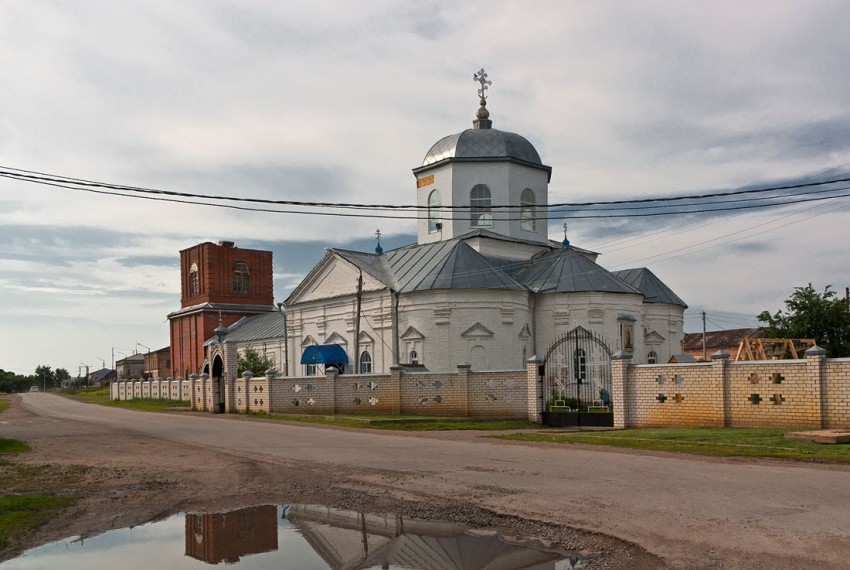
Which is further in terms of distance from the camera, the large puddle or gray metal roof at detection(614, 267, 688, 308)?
gray metal roof at detection(614, 267, 688, 308)

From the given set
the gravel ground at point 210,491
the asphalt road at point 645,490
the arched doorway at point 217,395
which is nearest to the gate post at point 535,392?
the asphalt road at point 645,490

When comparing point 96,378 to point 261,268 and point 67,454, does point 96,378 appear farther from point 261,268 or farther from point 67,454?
point 67,454

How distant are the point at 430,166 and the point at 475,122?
16.2 feet

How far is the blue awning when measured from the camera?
3891 cm

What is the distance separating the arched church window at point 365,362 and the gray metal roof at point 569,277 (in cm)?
846

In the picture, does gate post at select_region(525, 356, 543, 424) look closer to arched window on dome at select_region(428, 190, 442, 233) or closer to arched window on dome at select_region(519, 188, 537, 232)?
arched window on dome at select_region(519, 188, 537, 232)

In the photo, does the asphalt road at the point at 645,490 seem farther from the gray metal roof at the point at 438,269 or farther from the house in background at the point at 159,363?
the house in background at the point at 159,363

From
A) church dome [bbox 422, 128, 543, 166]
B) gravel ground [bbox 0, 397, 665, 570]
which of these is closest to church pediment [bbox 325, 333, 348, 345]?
church dome [bbox 422, 128, 543, 166]

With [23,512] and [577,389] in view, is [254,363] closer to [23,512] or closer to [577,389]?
[577,389]

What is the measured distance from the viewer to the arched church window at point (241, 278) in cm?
6260

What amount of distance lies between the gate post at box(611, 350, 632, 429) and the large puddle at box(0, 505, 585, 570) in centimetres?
1480

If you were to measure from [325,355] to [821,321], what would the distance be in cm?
2274

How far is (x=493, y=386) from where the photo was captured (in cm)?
2672

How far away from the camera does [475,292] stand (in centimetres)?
3569
